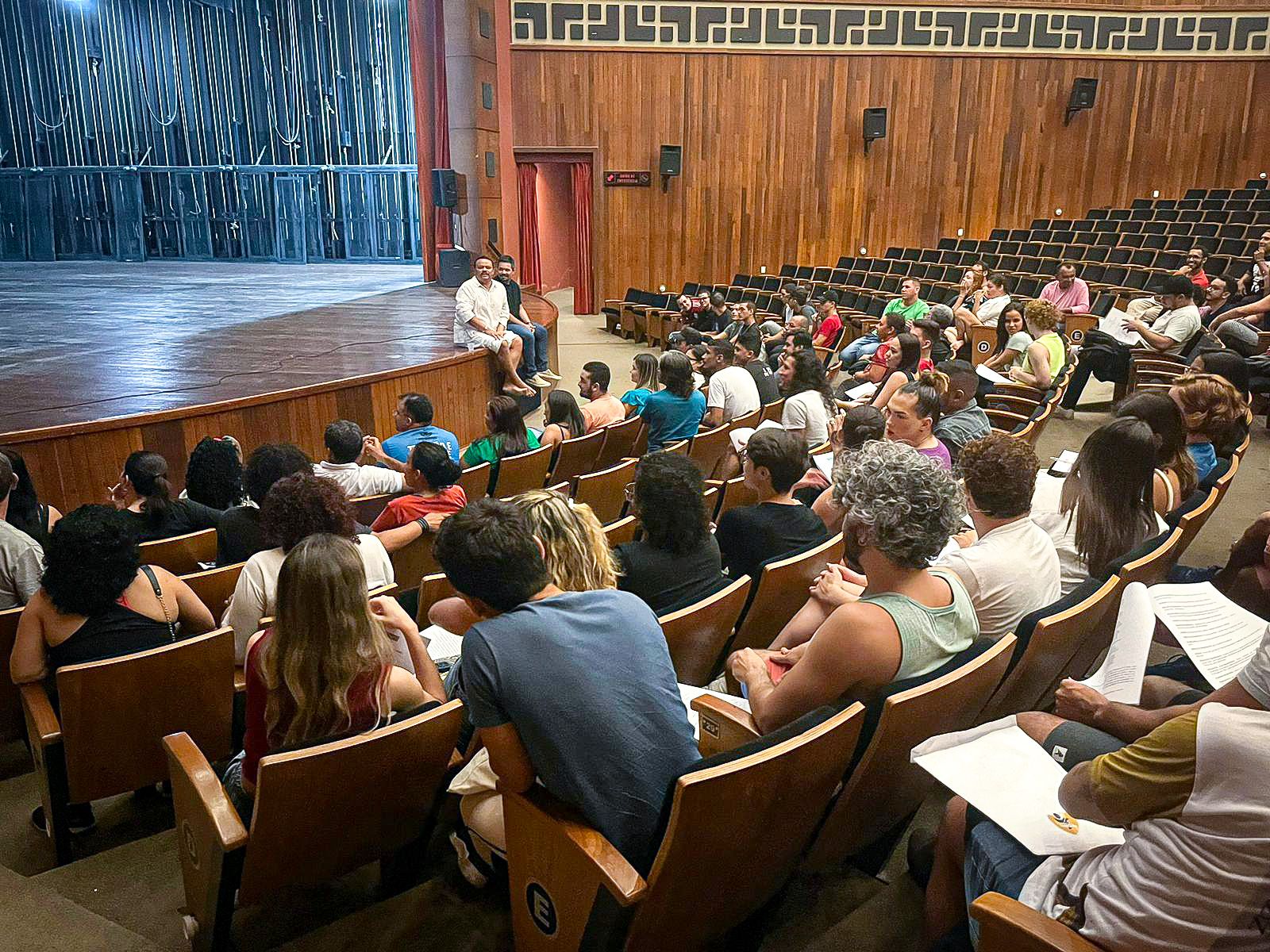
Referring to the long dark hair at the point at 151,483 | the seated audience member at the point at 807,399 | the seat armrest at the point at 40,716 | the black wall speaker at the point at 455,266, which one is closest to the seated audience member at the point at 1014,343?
the seated audience member at the point at 807,399

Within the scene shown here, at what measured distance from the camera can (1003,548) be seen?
2.32 metres

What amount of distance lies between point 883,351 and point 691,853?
5.28 meters

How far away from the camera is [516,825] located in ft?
5.47

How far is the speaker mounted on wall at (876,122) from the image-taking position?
13.5 meters

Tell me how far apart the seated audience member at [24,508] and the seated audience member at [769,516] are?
2434mm

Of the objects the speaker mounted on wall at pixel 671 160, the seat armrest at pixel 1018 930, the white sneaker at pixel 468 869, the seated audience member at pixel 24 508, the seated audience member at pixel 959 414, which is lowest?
the white sneaker at pixel 468 869

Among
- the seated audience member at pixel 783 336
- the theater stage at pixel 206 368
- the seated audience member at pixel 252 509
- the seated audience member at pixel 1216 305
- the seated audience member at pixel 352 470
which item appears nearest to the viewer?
the seated audience member at pixel 252 509

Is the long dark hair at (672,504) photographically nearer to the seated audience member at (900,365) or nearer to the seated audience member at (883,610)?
the seated audience member at (883,610)

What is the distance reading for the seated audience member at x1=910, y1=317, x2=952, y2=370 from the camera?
5777 mm

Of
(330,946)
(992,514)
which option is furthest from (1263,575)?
(330,946)

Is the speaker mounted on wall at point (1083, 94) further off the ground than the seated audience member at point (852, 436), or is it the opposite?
the speaker mounted on wall at point (1083, 94)

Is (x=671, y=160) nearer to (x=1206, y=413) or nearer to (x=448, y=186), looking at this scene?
(x=448, y=186)

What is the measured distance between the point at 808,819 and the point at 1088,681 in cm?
72

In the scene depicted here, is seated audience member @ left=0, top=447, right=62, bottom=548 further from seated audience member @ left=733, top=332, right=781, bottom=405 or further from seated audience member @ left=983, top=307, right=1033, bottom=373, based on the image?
seated audience member @ left=983, top=307, right=1033, bottom=373
